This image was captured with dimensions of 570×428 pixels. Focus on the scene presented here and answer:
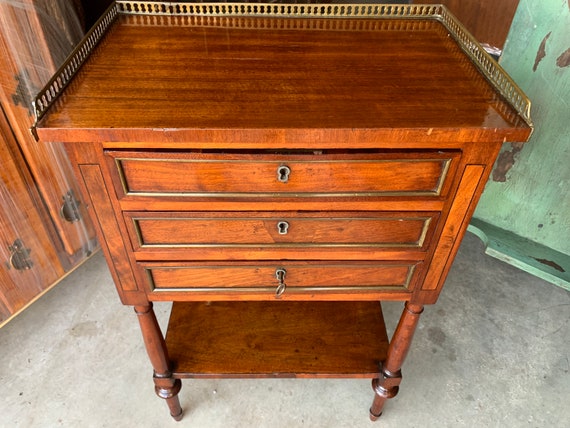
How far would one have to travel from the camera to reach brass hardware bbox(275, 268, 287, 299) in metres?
0.87

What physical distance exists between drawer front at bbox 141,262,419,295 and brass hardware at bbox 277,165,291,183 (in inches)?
7.9

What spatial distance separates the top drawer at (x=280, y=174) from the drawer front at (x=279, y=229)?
5cm

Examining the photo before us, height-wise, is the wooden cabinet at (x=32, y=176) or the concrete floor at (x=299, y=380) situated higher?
the wooden cabinet at (x=32, y=176)

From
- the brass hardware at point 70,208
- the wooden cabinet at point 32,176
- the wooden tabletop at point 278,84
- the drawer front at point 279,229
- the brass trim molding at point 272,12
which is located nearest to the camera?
the wooden tabletop at point 278,84

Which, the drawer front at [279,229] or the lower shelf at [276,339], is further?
the lower shelf at [276,339]

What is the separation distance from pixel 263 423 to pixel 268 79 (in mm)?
862

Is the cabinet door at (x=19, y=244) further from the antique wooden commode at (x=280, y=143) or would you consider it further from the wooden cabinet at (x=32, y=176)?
the antique wooden commode at (x=280, y=143)

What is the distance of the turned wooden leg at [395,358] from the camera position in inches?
38.4

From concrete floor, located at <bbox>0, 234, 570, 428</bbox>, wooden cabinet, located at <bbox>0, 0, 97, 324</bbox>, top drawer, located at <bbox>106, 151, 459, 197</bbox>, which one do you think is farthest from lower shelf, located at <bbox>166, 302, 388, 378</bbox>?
top drawer, located at <bbox>106, 151, 459, 197</bbox>

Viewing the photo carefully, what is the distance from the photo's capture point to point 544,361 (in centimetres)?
137

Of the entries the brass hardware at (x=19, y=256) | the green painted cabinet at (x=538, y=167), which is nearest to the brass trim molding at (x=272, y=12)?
the green painted cabinet at (x=538, y=167)

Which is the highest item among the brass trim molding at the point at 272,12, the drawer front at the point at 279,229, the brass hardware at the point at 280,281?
the brass trim molding at the point at 272,12

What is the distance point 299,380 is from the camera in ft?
4.32

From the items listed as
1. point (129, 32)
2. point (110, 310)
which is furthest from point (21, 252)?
point (129, 32)
